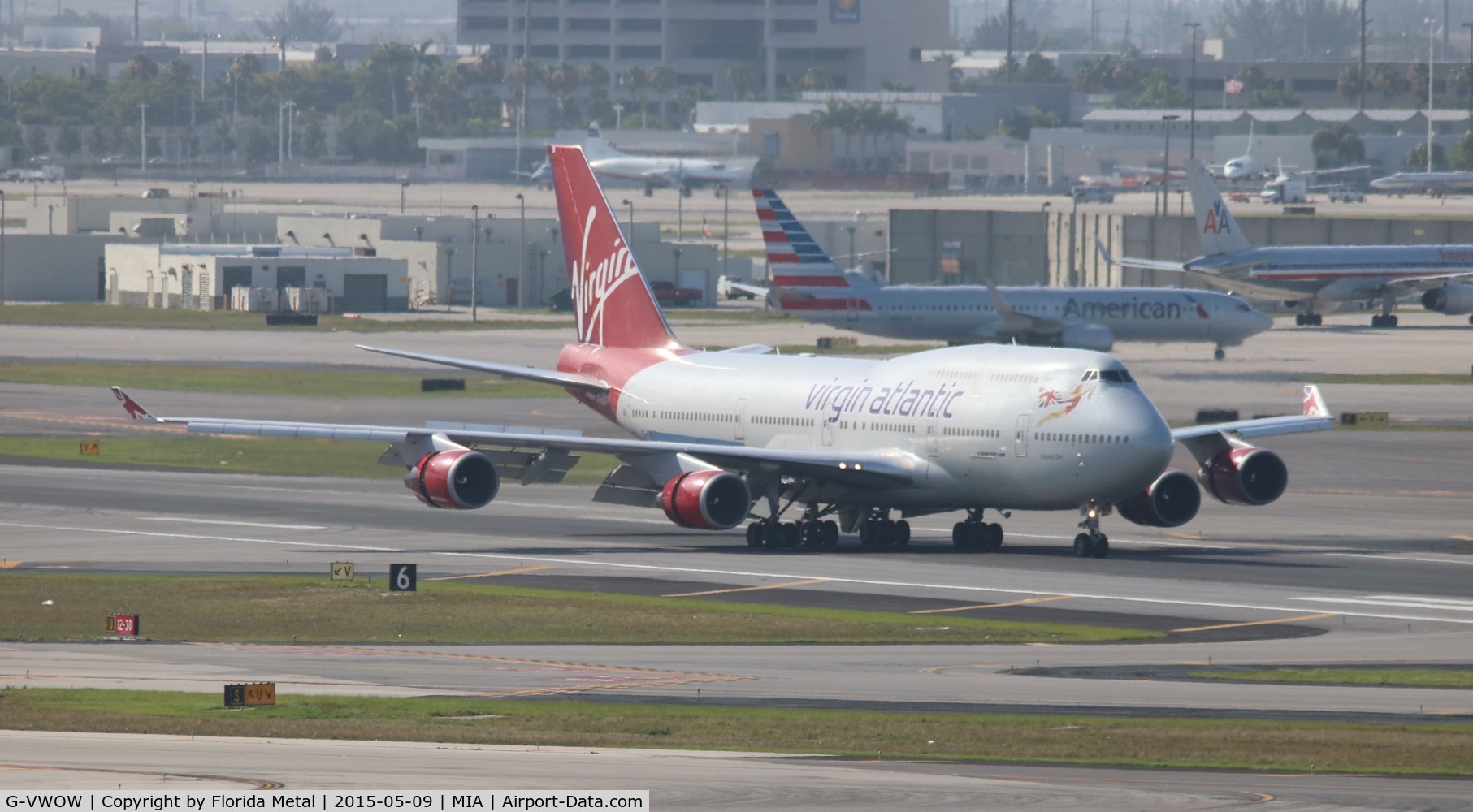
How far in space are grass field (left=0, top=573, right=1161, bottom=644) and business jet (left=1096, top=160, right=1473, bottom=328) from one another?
3786 inches

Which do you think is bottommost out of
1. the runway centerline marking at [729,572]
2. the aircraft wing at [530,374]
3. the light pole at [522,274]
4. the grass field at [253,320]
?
the runway centerline marking at [729,572]

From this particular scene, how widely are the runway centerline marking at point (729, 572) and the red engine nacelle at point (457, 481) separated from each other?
1.63 meters

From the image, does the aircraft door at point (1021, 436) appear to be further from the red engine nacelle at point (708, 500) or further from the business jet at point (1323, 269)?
the business jet at point (1323, 269)

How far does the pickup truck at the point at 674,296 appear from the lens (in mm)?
164125

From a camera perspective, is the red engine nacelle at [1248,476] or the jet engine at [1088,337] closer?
the red engine nacelle at [1248,476]

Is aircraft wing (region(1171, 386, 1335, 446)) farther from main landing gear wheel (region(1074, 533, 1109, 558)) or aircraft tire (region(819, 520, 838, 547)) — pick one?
aircraft tire (region(819, 520, 838, 547))

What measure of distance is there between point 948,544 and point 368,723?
29.5 m

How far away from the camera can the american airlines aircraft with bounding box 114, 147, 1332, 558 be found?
170ft

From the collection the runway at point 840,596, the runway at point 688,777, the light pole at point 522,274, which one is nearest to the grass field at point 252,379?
the runway at point 840,596

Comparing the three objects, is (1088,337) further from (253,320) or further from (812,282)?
(253,320)

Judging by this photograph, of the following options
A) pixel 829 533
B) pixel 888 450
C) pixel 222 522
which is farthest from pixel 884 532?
pixel 222 522

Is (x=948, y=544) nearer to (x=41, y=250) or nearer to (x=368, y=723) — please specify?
(x=368, y=723)

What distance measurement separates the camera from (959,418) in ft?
177

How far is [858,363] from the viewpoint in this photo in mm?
60062
